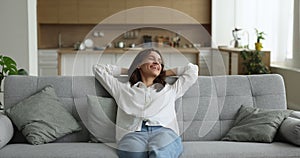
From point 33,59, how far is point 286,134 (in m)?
4.56

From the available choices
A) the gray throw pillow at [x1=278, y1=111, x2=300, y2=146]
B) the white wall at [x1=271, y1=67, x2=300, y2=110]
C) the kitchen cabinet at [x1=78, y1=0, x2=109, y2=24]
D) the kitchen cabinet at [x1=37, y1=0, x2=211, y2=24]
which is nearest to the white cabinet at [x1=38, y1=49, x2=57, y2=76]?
the kitchen cabinet at [x1=37, y1=0, x2=211, y2=24]

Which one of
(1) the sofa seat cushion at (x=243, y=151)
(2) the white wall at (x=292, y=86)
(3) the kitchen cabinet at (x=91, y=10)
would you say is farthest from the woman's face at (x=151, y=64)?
(3) the kitchen cabinet at (x=91, y=10)

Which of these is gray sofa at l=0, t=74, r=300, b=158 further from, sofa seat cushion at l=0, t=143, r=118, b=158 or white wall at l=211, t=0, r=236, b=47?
white wall at l=211, t=0, r=236, b=47

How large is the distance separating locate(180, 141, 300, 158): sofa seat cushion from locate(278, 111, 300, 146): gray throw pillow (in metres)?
0.05

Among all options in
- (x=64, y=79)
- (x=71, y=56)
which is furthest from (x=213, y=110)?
(x=71, y=56)

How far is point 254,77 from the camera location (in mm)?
3246

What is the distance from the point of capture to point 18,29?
6.40m

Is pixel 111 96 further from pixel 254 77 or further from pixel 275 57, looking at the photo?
pixel 275 57

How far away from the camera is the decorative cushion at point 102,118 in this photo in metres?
2.93

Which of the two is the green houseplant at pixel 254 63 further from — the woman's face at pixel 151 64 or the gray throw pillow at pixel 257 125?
the woman's face at pixel 151 64

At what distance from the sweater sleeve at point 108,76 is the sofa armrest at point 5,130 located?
2.01 ft

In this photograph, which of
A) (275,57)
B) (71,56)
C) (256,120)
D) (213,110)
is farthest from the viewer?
(71,56)

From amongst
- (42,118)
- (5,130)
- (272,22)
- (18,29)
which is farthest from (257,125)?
(272,22)

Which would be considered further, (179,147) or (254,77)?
(254,77)
